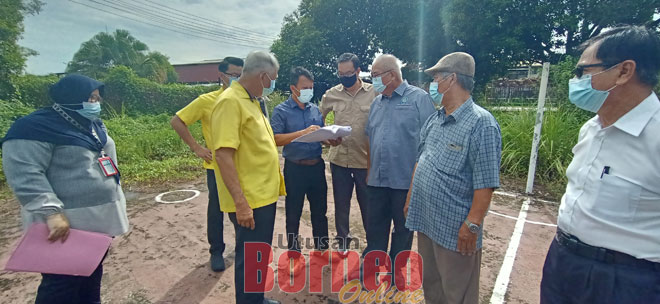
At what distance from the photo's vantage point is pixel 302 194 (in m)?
3.04

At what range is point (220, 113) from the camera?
1.90 metres

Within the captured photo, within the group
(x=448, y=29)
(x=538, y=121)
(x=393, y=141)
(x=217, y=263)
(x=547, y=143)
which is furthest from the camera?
(x=448, y=29)

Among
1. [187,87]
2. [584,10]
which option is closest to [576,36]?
[584,10]

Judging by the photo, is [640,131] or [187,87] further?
[187,87]

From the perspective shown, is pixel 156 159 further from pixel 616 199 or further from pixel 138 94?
pixel 138 94

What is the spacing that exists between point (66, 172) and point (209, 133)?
3.96 feet

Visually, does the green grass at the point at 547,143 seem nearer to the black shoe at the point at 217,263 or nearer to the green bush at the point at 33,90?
the black shoe at the point at 217,263

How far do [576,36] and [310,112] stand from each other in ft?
65.7

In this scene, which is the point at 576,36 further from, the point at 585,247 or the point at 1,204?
the point at 1,204

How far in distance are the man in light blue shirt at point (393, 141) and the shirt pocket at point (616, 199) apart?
4.31ft

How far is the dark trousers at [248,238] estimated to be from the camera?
2.07m

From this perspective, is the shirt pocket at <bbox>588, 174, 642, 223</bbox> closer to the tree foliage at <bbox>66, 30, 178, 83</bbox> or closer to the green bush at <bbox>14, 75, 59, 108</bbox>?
the green bush at <bbox>14, 75, 59, 108</bbox>

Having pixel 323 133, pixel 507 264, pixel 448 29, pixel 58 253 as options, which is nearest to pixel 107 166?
pixel 58 253

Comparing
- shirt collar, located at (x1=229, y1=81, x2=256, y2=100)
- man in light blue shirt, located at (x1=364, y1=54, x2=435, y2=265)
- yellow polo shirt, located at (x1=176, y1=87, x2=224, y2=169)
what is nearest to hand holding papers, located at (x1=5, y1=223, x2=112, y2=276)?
shirt collar, located at (x1=229, y1=81, x2=256, y2=100)
